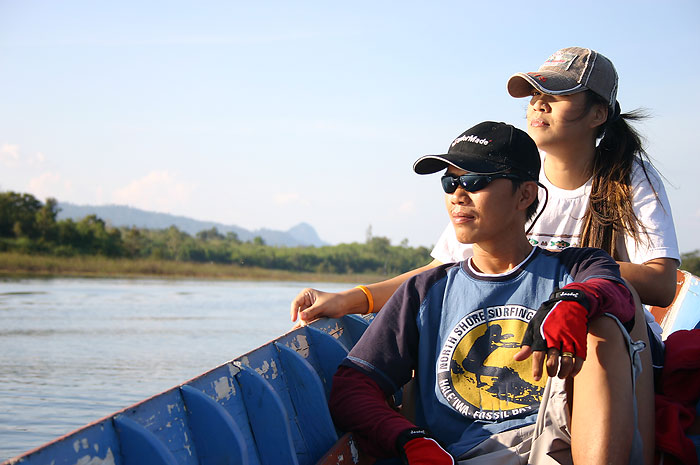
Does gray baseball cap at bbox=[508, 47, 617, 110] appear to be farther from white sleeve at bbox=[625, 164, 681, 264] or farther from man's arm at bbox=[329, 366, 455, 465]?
man's arm at bbox=[329, 366, 455, 465]

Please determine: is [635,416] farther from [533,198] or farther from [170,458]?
[170,458]

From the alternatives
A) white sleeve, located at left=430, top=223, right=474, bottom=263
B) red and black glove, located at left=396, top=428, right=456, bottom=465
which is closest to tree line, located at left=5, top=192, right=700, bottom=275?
white sleeve, located at left=430, top=223, right=474, bottom=263

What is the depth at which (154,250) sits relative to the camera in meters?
34.0

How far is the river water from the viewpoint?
7.19 meters

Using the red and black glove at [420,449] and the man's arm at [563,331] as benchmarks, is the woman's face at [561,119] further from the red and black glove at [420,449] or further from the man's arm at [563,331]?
the red and black glove at [420,449]

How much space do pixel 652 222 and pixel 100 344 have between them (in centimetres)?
1013

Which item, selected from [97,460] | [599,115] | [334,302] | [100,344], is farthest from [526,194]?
[100,344]

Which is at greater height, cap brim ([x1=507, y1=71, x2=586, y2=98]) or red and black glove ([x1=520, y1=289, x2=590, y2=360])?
cap brim ([x1=507, y1=71, x2=586, y2=98])

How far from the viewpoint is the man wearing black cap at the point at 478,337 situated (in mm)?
2156

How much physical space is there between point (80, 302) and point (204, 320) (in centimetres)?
366

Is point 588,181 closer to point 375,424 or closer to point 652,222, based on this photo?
point 652,222

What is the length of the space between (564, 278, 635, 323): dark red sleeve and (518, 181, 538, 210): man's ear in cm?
39

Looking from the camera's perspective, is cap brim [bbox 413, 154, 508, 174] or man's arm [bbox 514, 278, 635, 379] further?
cap brim [bbox 413, 154, 508, 174]

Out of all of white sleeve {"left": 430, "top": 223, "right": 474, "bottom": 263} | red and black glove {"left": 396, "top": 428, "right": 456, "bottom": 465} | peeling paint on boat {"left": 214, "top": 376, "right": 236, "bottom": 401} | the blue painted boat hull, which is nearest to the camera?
the blue painted boat hull
